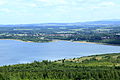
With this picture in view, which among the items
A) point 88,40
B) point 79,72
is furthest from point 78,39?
point 79,72

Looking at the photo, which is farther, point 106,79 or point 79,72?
point 79,72

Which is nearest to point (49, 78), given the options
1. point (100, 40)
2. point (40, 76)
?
point (40, 76)

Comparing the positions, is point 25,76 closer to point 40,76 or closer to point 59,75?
point 40,76

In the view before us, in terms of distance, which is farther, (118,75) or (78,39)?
(78,39)

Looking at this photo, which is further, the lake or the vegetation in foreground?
the vegetation in foreground

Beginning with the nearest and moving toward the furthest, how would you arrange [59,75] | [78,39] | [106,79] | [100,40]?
[106,79], [59,75], [100,40], [78,39]

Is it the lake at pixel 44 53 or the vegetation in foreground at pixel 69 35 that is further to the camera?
the vegetation in foreground at pixel 69 35

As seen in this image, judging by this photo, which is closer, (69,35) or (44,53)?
(44,53)

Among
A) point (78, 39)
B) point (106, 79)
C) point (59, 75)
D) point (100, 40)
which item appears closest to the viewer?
point (106, 79)

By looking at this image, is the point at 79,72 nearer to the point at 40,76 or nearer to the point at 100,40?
the point at 40,76
